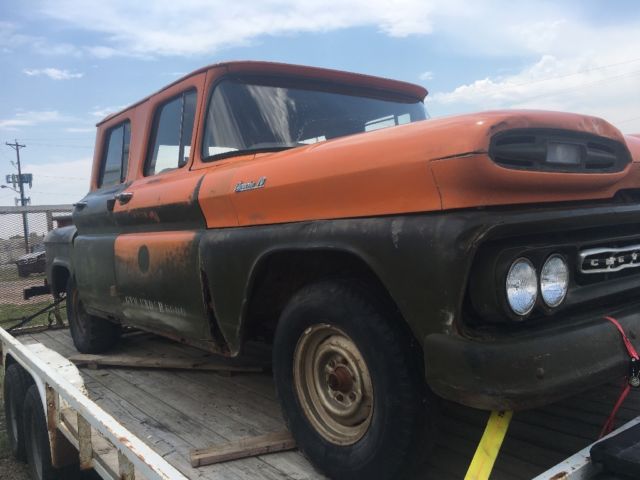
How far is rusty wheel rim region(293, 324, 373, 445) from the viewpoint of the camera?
2143mm

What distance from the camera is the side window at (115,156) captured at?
169 inches

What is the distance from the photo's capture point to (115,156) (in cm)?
454

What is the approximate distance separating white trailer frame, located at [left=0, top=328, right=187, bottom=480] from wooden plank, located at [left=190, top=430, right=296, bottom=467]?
0.29 metres

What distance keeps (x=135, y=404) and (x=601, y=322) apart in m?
2.47

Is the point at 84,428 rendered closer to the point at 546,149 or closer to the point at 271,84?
the point at 271,84

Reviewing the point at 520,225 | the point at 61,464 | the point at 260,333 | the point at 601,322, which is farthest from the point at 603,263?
the point at 61,464

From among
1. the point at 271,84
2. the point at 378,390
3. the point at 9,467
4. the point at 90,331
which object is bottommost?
the point at 9,467

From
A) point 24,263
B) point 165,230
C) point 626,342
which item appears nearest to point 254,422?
point 165,230

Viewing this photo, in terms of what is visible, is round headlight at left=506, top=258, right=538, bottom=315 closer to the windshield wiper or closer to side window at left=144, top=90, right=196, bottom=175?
the windshield wiper

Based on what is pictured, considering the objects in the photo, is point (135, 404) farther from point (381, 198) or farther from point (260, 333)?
point (381, 198)

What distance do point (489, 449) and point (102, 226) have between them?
3315 millimetres

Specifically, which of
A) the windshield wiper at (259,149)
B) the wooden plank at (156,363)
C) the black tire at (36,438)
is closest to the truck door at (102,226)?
the wooden plank at (156,363)

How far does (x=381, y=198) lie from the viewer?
198 centimetres

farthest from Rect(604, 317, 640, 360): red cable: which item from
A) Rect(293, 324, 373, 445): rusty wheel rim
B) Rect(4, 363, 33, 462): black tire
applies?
Rect(4, 363, 33, 462): black tire
